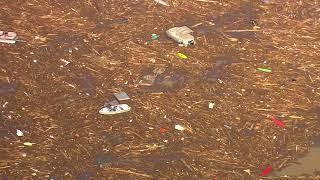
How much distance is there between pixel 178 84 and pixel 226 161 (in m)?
1.65

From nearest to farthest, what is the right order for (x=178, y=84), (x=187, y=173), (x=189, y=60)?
(x=187, y=173) → (x=178, y=84) → (x=189, y=60)

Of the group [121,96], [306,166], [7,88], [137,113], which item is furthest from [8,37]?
[306,166]

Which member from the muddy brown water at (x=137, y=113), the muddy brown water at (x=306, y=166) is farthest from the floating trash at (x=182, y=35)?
the muddy brown water at (x=306, y=166)

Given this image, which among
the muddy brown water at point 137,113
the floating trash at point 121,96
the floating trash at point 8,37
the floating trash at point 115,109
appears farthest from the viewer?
the floating trash at point 8,37

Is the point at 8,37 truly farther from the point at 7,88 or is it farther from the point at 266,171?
the point at 266,171

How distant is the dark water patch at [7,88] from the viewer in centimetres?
619

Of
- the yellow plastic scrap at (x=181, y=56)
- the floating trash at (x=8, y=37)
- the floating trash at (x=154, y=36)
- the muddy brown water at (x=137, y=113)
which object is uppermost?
the floating trash at (x=154, y=36)

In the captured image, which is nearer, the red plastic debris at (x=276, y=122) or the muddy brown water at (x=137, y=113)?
the muddy brown water at (x=137, y=113)

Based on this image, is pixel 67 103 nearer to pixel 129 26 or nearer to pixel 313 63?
pixel 129 26

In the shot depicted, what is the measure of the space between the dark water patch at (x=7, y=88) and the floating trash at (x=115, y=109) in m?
1.32

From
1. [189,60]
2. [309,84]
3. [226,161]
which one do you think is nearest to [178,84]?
[189,60]

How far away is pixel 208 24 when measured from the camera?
27.2 feet

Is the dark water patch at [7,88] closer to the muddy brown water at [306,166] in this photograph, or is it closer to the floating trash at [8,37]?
the floating trash at [8,37]

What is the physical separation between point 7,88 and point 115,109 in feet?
5.18
